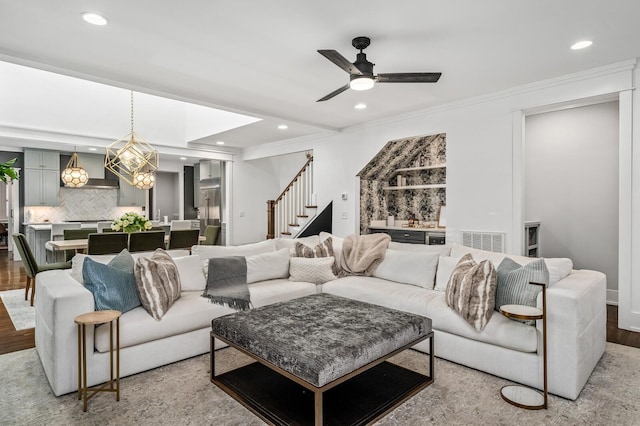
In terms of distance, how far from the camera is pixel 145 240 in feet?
16.2

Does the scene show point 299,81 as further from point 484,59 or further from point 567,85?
point 567,85

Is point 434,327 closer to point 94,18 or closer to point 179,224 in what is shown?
point 94,18

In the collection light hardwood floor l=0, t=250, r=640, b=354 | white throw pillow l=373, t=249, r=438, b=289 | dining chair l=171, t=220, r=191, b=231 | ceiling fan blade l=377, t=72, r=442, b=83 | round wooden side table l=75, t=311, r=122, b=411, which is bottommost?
light hardwood floor l=0, t=250, r=640, b=354

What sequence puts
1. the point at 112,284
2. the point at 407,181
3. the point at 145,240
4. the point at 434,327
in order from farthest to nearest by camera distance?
the point at 407,181 < the point at 145,240 < the point at 434,327 < the point at 112,284

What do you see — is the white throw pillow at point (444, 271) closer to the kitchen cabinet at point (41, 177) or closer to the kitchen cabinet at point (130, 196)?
the kitchen cabinet at point (130, 196)

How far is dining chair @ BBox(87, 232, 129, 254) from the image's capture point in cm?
454

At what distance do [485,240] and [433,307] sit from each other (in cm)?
206

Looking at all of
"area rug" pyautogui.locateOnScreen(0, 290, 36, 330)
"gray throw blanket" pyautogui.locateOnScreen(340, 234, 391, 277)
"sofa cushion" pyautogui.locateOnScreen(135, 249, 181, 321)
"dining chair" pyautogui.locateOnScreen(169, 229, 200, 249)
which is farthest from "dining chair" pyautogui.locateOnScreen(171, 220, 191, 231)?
"sofa cushion" pyautogui.locateOnScreen(135, 249, 181, 321)

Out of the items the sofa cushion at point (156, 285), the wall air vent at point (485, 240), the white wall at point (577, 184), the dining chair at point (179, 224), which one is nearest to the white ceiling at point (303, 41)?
the white wall at point (577, 184)

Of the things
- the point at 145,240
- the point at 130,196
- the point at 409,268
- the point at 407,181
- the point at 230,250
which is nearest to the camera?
the point at 409,268

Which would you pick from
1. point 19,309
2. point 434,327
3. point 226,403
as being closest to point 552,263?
point 434,327

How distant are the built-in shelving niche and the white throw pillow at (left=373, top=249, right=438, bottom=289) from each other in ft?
7.72

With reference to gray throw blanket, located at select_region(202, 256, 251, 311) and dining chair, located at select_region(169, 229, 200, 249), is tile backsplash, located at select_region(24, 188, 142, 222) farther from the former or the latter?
gray throw blanket, located at select_region(202, 256, 251, 311)

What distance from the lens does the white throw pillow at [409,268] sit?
140 inches
